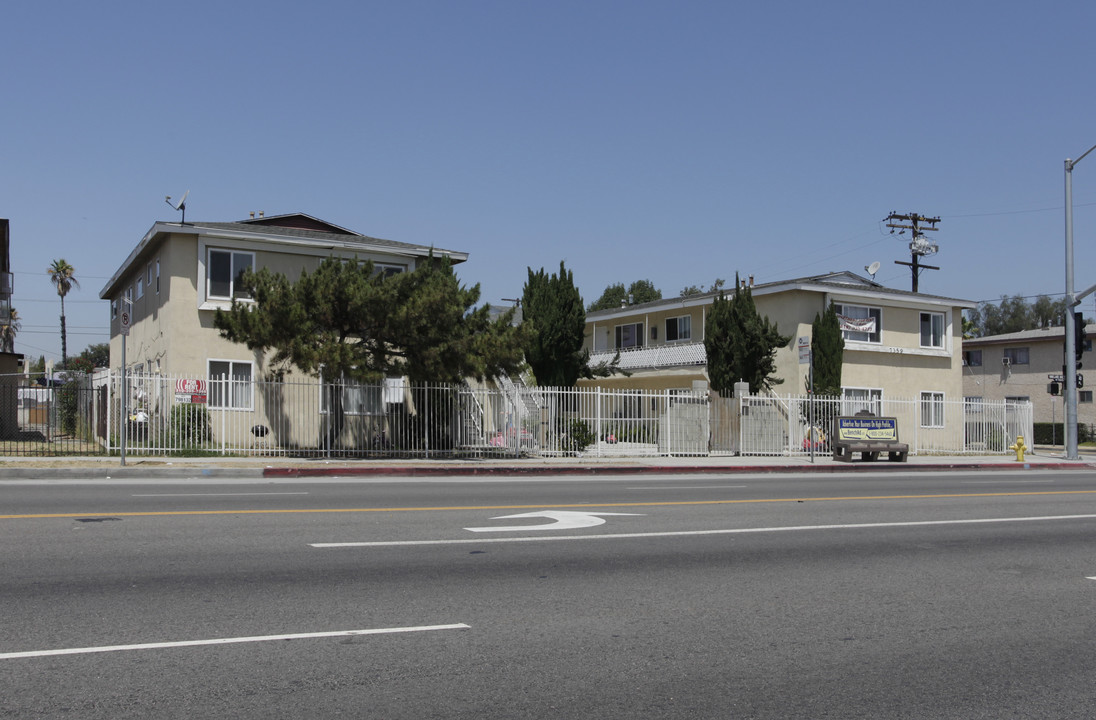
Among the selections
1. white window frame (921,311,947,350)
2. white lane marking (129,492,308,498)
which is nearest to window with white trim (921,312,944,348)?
white window frame (921,311,947,350)

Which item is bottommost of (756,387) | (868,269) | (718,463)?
(718,463)

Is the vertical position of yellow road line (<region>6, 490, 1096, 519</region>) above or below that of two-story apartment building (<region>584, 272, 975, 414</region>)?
below

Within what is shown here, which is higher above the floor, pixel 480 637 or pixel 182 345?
pixel 182 345

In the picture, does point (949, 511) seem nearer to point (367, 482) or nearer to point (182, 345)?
point (367, 482)

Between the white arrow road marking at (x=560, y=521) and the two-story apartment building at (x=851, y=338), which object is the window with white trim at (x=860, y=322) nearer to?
the two-story apartment building at (x=851, y=338)

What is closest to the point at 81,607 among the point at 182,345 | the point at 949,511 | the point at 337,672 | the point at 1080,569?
the point at 337,672

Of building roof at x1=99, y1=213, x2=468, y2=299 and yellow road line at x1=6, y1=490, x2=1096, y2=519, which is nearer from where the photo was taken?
yellow road line at x1=6, y1=490, x2=1096, y2=519

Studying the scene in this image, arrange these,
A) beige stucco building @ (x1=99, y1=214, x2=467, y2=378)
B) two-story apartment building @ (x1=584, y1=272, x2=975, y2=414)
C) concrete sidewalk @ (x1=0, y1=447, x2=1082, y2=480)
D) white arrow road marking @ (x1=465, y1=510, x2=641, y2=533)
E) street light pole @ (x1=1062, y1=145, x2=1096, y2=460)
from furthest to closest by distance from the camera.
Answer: two-story apartment building @ (x1=584, y1=272, x2=975, y2=414)
street light pole @ (x1=1062, y1=145, x2=1096, y2=460)
beige stucco building @ (x1=99, y1=214, x2=467, y2=378)
concrete sidewalk @ (x1=0, y1=447, x2=1082, y2=480)
white arrow road marking @ (x1=465, y1=510, x2=641, y2=533)

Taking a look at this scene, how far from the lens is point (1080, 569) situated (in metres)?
9.02

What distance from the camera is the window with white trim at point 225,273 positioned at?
26297 millimetres

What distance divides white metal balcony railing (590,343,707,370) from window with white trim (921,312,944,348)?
9083mm

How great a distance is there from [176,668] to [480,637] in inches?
69.4

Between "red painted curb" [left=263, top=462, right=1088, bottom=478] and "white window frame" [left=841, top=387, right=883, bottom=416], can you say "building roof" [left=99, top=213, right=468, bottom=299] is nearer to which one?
"red painted curb" [left=263, top=462, right=1088, bottom=478]

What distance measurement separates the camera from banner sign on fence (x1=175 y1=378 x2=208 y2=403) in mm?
22438
